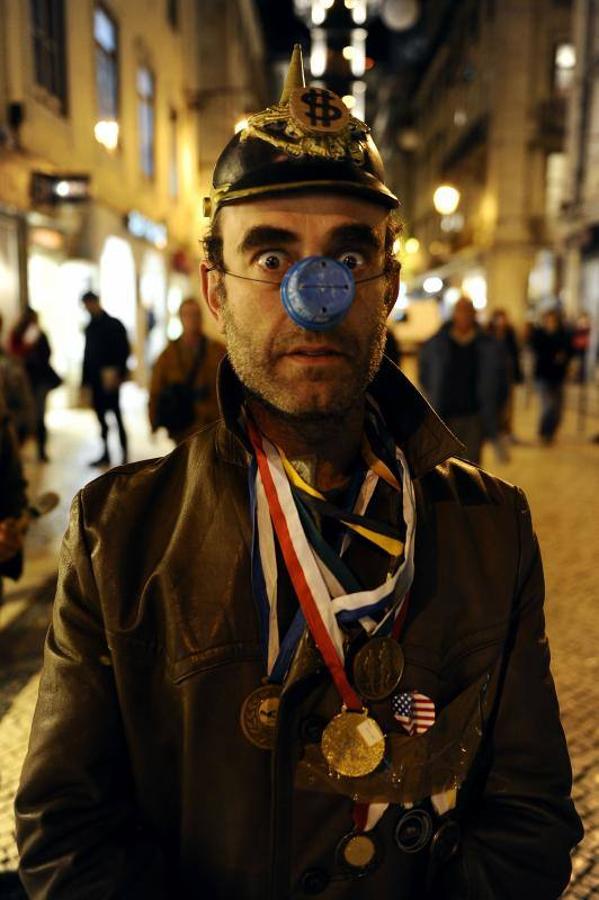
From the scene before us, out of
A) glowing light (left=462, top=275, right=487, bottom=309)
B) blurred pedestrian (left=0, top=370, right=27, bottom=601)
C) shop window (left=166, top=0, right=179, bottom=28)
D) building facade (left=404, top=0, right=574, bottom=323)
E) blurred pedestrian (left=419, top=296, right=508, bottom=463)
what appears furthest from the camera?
glowing light (left=462, top=275, right=487, bottom=309)

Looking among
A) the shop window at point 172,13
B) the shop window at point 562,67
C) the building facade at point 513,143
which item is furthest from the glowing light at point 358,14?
the shop window at point 562,67

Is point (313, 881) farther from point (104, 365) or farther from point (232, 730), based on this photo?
point (104, 365)

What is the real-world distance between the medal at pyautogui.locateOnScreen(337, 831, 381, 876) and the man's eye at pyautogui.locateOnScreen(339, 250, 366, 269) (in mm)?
957

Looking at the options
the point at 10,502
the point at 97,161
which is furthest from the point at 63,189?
the point at 10,502

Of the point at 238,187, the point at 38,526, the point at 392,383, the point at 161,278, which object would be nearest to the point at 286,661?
the point at 392,383

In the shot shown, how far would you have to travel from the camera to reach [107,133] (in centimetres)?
1522

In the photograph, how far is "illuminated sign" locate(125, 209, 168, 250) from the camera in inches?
661

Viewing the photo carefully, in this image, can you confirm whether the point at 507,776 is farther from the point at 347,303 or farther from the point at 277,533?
the point at 347,303

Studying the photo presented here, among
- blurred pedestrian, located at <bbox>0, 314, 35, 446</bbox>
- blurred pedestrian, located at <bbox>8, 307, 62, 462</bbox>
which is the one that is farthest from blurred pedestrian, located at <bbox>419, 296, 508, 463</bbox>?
blurred pedestrian, located at <bbox>8, 307, 62, 462</bbox>

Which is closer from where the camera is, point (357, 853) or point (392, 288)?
point (357, 853)

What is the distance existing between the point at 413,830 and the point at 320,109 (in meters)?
1.25

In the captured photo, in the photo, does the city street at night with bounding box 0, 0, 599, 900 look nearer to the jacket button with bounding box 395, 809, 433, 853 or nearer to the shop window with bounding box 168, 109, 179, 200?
the jacket button with bounding box 395, 809, 433, 853

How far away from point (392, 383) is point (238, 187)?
1.63ft

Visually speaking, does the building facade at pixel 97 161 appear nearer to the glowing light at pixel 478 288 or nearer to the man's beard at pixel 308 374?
the man's beard at pixel 308 374
